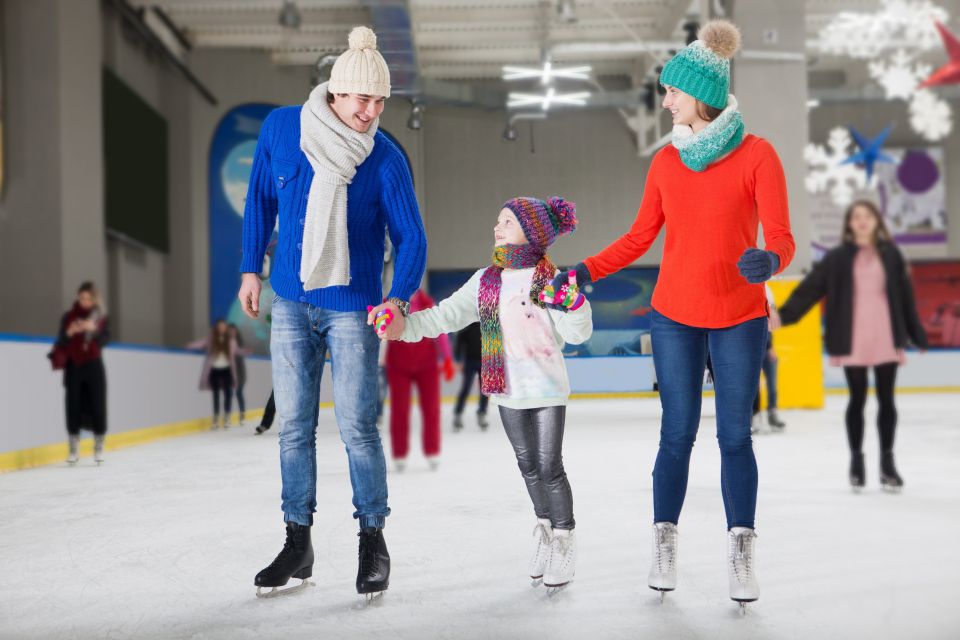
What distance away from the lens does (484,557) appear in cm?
226

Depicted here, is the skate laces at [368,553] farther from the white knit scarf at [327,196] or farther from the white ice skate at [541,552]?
the white knit scarf at [327,196]

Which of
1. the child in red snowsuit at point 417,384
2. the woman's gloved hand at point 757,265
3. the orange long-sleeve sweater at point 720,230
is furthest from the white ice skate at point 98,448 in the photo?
the woman's gloved hand at point 757,265

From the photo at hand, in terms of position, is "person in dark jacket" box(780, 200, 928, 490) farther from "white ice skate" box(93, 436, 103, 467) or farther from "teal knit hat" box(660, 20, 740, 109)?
"white ice skate" box(93, 436, 103, 467)

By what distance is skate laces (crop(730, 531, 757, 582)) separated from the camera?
176cm

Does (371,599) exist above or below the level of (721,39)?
below

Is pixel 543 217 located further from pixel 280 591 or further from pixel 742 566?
pixel 280 591

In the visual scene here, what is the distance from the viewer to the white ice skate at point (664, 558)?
71.6 inches

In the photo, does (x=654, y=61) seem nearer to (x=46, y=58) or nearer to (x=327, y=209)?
(x=327, y=209)

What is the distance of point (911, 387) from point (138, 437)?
418 inches

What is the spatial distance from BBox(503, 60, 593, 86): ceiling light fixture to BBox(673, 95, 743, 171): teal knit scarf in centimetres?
67

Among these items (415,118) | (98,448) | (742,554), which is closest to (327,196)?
(415,118)

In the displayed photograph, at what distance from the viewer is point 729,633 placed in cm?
163

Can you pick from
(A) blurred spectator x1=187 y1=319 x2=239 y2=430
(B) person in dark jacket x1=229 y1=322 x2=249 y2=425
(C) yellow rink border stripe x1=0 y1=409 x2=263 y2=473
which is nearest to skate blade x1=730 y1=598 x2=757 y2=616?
(B) person in dark jacket x1=229 y1=322 x2=249 y2=425

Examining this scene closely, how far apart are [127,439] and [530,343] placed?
18.7 feet
